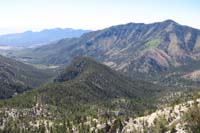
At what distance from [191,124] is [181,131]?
6425 mm

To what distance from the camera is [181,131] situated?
19625cm

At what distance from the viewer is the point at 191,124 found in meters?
197

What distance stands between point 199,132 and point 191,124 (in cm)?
782

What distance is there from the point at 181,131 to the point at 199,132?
31.5 feet

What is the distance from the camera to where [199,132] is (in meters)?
190
